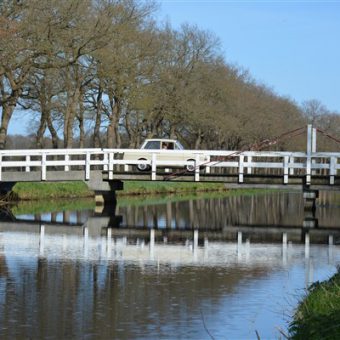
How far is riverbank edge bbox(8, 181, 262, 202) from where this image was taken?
4169cm

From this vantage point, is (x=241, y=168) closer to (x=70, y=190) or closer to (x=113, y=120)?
(x=70, y=190)

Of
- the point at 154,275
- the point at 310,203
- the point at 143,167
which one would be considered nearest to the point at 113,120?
the point at 143,167

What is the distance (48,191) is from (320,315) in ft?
111

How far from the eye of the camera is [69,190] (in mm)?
44844

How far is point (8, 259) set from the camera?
1909 cm

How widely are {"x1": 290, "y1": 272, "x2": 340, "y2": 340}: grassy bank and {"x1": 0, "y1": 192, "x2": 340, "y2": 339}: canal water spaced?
21.0 inches

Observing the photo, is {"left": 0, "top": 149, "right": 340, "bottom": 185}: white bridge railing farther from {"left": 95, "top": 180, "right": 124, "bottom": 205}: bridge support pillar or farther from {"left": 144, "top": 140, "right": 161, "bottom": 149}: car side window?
{"left": 144, "top": 140, "right": 161, "bottom": 149}: car side window

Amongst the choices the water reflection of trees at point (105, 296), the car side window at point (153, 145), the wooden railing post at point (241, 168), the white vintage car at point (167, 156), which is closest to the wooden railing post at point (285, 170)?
the wooden railing post at point (241, 168)

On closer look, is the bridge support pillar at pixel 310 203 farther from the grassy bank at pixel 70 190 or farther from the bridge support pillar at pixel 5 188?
the bridge support pillar at pixel 5 188

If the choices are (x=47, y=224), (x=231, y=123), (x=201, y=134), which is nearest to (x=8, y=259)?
(x=47, y=224)

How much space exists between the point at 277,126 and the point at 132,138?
61.2 ft

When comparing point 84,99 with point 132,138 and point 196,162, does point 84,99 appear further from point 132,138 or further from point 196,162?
point 196,162

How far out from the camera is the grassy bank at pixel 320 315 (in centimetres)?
923

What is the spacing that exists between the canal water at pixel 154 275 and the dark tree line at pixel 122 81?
932 centimetres
